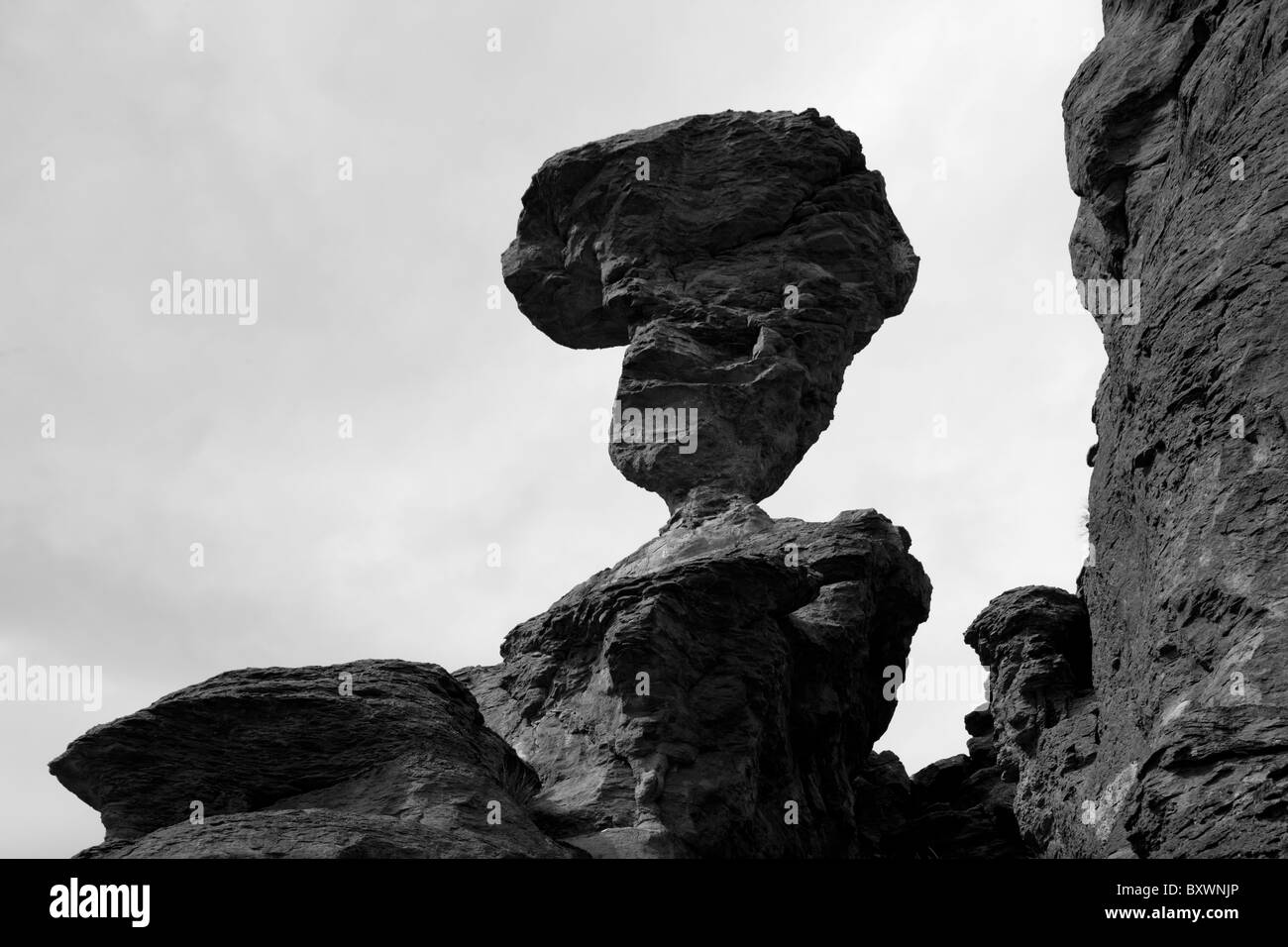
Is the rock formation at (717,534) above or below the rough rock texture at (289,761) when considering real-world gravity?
above

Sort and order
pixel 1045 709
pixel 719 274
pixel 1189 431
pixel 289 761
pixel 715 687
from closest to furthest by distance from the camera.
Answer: pixel 1189 431 < pixel 289 761 < pixel 715 687 < pixel 1045 709 < pixel 719 274

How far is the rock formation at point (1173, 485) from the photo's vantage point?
18.1m

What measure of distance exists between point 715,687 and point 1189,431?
1016cm

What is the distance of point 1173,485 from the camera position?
2314 centimetres

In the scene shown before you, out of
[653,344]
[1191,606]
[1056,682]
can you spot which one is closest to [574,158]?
[653,344]

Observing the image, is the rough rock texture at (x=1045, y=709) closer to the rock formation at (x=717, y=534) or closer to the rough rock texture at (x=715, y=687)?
the rough rock texture at (x=715, y=687)

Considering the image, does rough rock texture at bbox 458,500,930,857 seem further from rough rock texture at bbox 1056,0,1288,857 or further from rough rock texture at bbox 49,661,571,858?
rough rock texture at bbox 1056,0,1288,857

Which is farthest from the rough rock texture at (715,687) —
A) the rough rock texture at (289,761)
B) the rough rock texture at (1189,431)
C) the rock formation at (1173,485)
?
the rough rock texture at (1189,431)

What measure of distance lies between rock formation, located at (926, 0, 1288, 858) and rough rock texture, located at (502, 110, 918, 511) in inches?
340

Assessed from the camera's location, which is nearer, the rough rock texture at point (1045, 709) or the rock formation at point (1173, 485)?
the rock formation at point (1173, 485)

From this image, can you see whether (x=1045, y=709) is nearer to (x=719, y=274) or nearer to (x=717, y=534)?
(x=717, y=534)

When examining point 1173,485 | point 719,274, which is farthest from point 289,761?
point 719,274

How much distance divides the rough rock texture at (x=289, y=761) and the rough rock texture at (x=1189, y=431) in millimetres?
9317

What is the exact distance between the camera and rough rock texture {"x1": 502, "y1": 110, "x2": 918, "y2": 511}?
38.2 meters
